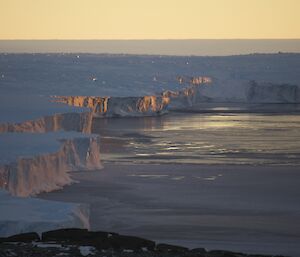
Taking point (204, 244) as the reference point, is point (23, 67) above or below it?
above

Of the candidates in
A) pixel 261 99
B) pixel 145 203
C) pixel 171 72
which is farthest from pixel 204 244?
pixel 171 72

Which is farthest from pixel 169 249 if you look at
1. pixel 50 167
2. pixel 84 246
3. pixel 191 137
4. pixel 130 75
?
pixel 130 75

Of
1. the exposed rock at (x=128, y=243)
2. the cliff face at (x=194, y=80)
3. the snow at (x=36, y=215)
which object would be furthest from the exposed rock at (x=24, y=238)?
the cliff face at (x=194, y=80)

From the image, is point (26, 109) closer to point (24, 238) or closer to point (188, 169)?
point (188, 169)

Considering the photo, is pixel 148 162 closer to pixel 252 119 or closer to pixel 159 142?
pixel 159 142

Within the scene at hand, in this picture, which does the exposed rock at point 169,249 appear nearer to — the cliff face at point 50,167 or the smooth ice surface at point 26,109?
the cliff face at point 50,167
